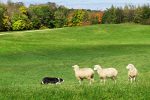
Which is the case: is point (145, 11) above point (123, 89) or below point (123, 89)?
below

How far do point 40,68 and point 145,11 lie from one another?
94839 mm

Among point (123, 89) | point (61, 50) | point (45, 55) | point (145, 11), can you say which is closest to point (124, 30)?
point (61, 50)

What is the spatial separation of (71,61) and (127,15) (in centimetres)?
10308

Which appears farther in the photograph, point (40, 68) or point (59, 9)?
point (59, 9)

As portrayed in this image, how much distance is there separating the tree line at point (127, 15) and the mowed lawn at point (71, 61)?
4170 cm

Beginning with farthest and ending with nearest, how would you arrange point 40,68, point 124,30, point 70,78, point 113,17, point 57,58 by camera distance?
1. point 113,17
2. point 124,30
3. point 57,58
4. point 40,68
5. point 70,78

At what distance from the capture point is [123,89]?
461 inches

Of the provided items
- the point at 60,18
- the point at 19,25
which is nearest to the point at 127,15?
the point at 60,18

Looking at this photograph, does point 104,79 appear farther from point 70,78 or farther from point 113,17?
point 113,17

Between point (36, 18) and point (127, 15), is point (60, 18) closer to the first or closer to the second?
point (36, 18)

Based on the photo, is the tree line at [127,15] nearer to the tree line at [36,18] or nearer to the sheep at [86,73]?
the tree line at [36,18]

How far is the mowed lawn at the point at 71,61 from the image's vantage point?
11.2 m

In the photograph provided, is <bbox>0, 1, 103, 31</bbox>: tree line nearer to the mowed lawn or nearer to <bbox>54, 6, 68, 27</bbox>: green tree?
<bbox>54, 6, 68, 27</bbox>: green tree

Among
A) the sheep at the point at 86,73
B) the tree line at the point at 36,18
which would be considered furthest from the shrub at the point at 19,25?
the sheep at the point at 86,73
